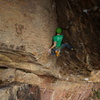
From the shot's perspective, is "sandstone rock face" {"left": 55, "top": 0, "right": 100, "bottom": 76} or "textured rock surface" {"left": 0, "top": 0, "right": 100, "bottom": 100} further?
"textured rock surface" {"left": 0, "top": 0, "right": 100, "bottom": 100}

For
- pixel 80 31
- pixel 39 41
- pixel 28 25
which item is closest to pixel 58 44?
pixel 39 41

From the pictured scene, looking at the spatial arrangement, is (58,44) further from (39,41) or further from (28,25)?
(28,25)

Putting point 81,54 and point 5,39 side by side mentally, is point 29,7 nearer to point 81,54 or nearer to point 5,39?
point 5,39

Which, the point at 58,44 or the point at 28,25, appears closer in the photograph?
the point at 28,25

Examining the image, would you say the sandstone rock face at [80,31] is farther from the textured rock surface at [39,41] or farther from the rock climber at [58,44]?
the rock climber at [58,44]

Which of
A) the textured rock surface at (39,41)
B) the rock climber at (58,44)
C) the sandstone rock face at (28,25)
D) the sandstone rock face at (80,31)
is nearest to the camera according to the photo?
the sandstone rock face at (80,31)

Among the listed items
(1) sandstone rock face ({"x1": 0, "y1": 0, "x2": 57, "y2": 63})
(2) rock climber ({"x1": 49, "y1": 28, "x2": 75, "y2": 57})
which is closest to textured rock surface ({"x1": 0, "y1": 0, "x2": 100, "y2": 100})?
(1) sandstone rock face ({"x1": 0, "y1": 0, "x2": 57, "y2": 63})

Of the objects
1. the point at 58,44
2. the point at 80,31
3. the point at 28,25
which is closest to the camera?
→ the point at 80,31

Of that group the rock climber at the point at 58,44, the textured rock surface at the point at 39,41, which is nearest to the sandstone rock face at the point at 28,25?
the textured rock surface at the point at 39,41

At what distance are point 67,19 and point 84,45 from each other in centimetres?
115

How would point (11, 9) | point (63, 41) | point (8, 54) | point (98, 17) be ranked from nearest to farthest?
point (98, 17)
point (11, 9)
point (8, 54)
point (63, 41)

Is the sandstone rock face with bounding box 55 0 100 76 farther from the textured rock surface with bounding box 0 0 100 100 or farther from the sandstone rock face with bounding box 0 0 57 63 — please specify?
the sandstone rock face with bounding box 0 0 57 63

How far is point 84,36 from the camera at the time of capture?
3.36 m

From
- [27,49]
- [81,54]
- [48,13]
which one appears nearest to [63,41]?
[81,54]
